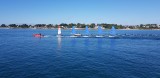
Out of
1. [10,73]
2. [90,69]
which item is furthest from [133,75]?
[10,73]

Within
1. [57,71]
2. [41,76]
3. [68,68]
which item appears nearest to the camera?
[41,76]

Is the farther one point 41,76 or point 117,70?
point 117,70

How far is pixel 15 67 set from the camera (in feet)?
130

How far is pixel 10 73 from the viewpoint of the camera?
34375 millimetres

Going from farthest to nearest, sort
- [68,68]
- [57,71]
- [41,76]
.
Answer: [68,68]
[57,71]
[41,76]

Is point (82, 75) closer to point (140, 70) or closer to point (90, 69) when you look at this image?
point (90, 69)

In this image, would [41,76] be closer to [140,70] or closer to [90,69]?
[90,69]

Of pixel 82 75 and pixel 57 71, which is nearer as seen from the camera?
pixel 82 75

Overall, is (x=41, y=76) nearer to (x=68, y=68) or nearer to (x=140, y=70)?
(x=68, y=68)

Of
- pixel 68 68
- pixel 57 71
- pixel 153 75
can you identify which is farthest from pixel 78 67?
pixel 153 75

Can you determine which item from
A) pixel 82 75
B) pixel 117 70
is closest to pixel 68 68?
pixel 82 75

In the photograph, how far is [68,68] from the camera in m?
39.4

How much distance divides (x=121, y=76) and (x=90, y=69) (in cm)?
726

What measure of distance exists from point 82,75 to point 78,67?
261 inches
